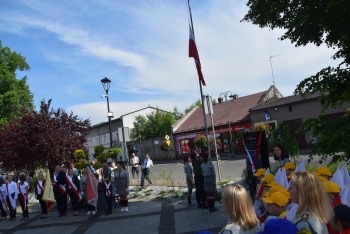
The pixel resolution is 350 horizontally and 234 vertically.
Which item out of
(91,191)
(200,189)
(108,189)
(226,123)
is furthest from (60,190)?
(226,123)

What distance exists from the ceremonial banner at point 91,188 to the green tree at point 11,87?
70.1 ft

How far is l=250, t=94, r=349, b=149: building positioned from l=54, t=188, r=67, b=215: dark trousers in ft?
71.4

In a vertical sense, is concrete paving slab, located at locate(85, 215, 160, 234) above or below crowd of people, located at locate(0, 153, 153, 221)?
below

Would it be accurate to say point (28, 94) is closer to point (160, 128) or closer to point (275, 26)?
point (160, 128)

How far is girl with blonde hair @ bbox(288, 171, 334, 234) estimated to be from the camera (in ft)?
11.3

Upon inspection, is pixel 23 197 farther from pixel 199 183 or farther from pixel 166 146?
pixel 166 146

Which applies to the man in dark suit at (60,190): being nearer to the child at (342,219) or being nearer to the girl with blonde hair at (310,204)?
the girl with blonde hair at (310,204)

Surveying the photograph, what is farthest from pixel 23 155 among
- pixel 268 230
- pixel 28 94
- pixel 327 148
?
pixel 28 94

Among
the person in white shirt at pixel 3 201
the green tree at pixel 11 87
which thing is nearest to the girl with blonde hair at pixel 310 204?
the person in white shirt at pixel 3 201

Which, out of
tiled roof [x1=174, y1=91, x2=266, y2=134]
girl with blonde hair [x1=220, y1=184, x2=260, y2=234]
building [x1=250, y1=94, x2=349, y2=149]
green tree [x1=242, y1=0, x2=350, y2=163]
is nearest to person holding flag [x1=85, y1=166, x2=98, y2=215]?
green tree [x1=242, y1=0, x2=350, y2=163]

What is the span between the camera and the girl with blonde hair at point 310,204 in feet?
11.3

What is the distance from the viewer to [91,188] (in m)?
14.0

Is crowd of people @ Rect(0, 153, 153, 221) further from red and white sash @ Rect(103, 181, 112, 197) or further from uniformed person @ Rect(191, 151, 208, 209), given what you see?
uniformed person @ Rect(191, 151, 208, 209)

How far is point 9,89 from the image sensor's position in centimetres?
3553
